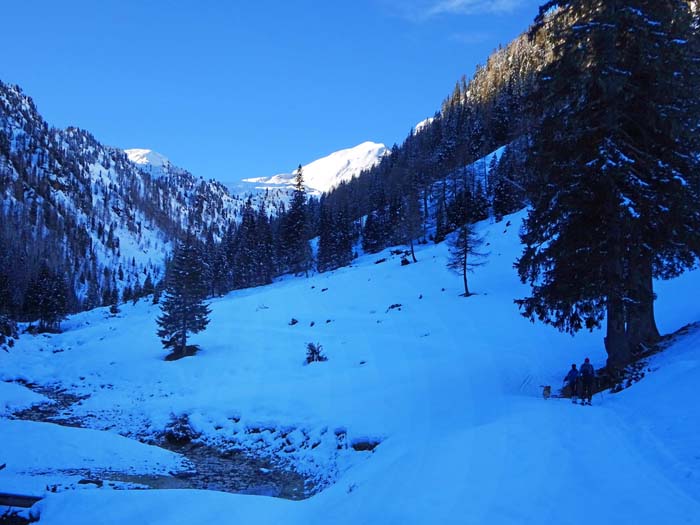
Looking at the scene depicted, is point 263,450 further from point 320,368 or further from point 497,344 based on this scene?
point 497,344

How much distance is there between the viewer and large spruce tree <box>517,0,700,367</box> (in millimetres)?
12812

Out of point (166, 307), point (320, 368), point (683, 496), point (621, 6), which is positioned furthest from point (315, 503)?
point (166, 307)

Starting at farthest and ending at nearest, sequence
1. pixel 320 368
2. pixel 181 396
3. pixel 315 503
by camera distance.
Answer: pixel 320 368 < pixel 181 396 < pixel 315 503

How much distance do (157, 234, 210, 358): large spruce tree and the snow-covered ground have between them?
1.81 meters

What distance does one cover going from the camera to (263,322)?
42.7 m

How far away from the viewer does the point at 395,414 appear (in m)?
17.4

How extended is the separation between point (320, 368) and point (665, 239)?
17992 millimetres

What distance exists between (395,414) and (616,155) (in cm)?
1156

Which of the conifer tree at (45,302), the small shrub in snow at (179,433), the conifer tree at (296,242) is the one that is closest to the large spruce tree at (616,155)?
the small shrub in snow at (179,433)

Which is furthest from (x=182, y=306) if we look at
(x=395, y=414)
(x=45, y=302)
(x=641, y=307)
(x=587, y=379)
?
(x=45, y=302)

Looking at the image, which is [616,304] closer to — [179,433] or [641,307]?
[641,307]

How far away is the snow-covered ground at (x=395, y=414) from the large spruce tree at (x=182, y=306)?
1.81 m

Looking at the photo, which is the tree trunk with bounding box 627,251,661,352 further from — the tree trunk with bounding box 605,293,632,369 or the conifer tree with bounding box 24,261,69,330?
the conifer tree with bounding box 24,261,69,330

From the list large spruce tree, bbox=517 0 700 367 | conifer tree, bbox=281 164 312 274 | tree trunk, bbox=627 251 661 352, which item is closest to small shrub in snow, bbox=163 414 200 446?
large spruce tree, bbox=517 0 700 367
